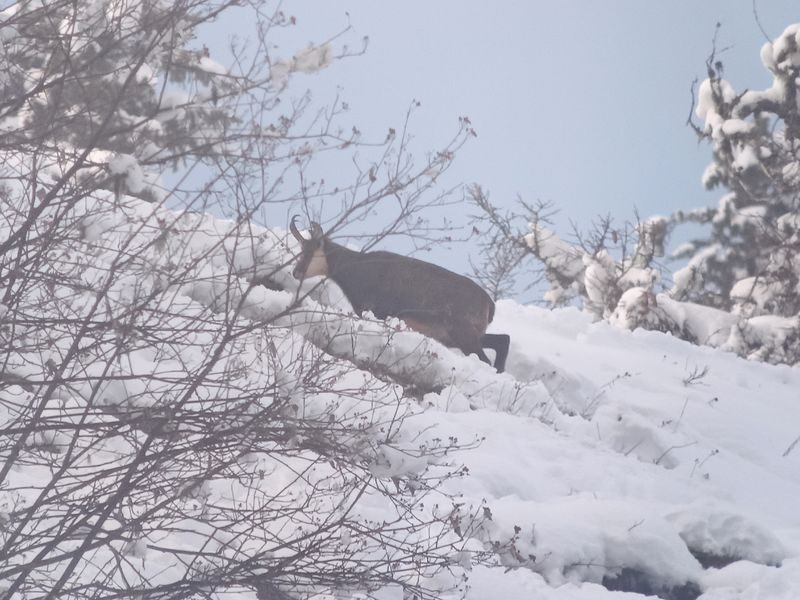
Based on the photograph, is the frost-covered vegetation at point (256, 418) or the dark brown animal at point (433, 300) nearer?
the frost-covered vegetation at point (256, 418)

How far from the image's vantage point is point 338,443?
12.4ft

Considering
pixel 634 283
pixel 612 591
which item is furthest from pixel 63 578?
pixel 634 283

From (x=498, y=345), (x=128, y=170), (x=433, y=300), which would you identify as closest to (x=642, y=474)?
(x=498, y=345)

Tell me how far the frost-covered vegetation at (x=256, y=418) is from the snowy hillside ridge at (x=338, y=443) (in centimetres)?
3

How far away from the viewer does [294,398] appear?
359 centimetres

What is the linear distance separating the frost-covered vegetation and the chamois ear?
0.51 feet

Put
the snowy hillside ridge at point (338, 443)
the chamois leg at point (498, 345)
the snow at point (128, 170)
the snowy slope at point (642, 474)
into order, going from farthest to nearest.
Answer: the chamois leg at point (498, 345)
the snowy slope at point (642, 474)
the snowy hillside ridge at point (338, 443)
the snow at point (128, 170)

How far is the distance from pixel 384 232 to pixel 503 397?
5896 mm

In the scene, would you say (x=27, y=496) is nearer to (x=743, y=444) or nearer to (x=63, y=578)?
(x=63, y=578)

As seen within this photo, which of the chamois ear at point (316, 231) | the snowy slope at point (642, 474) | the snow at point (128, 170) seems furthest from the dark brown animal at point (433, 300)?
the snow at point (128, 170)

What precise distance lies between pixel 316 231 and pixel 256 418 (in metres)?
0.73

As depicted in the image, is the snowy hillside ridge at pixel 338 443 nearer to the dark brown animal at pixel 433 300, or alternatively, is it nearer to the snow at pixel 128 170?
the snow at pixel 128 170

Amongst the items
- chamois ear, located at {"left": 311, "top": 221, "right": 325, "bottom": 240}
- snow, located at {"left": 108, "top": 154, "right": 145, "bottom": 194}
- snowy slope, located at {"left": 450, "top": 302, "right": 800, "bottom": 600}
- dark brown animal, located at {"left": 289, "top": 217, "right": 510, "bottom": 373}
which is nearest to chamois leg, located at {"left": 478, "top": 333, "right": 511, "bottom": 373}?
dark brown animal, located at {"left": 289, "top": 217, "right": 510, "bottom": 373}

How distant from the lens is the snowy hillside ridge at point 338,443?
11.4 ft
